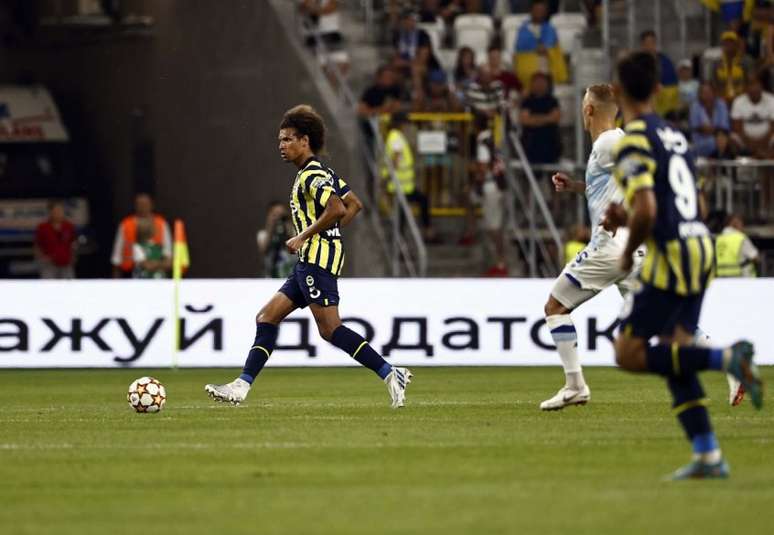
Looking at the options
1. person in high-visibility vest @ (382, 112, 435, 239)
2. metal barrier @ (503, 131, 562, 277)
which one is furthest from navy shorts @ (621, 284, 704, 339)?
person in high-visibility vest @ (382, 112, 435, 239)

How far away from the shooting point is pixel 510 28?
29.6 metres

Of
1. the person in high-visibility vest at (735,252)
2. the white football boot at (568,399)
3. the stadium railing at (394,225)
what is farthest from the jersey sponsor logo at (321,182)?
the person in high-visibility vest at (735,252)

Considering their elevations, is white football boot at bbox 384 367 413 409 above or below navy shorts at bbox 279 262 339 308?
below

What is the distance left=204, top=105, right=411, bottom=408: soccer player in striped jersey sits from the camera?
46.0ft

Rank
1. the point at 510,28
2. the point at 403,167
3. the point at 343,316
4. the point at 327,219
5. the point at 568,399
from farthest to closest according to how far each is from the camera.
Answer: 1. the point at 510,28
2. the point at 403,167
3. the point at 343,316
4. the point at 568,399
5. the point at 327,219

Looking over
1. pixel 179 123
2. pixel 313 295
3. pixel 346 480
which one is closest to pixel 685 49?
pixel 179 123

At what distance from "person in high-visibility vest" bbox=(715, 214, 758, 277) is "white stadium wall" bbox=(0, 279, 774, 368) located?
2953mm

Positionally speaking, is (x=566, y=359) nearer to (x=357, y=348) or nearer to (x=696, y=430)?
(x=357, y=348)

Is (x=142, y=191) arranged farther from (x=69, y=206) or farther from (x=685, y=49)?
(x=685, y=49)

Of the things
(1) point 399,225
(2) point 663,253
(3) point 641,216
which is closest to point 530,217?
(1) point 399,225

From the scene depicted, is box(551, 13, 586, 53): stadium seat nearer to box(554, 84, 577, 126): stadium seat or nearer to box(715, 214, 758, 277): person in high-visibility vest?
box(554, 84, 577, 126): stadium seat

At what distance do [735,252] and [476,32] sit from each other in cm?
683

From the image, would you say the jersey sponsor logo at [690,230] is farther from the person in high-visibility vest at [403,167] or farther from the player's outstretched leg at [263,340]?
the person in high-visibility vest at [403,167]

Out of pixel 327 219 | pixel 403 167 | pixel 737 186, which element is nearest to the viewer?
pixel 327 219
